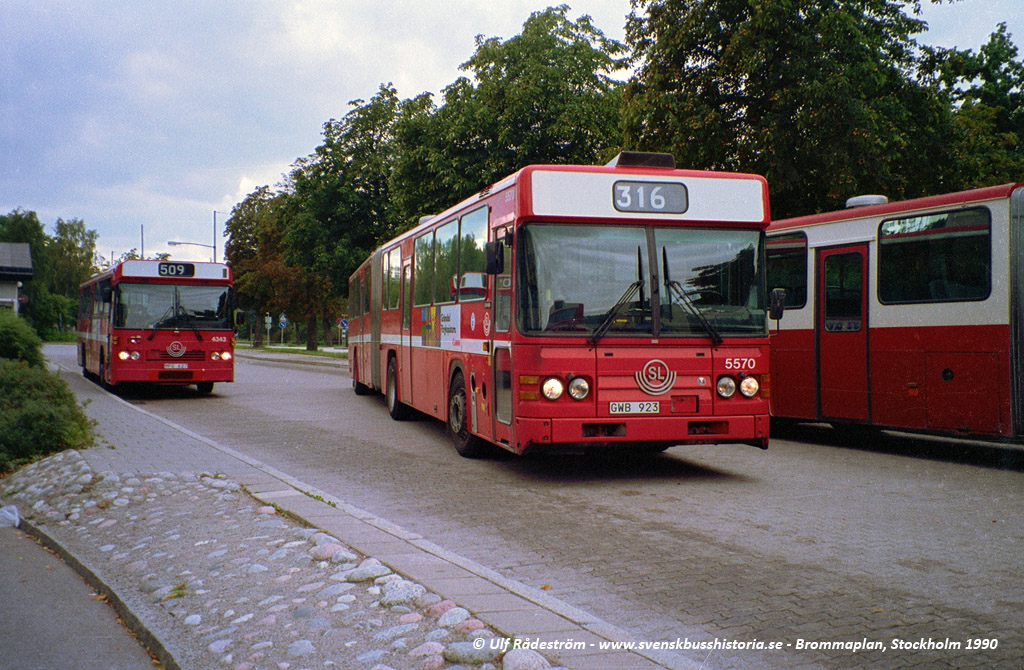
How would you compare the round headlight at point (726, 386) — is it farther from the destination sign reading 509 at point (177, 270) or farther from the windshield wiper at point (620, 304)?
the destination sign reading 509 at point (177, 270)

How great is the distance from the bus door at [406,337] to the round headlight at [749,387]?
6167 mm

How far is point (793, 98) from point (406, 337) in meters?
10.8

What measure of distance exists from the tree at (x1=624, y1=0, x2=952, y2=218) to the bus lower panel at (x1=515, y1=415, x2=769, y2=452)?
494 inches

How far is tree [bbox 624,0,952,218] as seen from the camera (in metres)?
19.9

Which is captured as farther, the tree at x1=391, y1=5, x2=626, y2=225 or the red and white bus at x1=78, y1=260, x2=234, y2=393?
the tree at x1=391, y1=5, x2=626, y2=225

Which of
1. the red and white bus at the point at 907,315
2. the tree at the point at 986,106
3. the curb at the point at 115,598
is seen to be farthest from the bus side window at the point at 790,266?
the tree at the point at 986,106

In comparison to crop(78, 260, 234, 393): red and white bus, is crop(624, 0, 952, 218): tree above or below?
above

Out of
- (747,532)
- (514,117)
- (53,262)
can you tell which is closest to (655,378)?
(747,532)

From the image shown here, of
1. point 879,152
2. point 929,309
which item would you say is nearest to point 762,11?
point 879,152

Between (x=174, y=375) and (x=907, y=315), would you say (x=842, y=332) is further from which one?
(x=174, y=375)

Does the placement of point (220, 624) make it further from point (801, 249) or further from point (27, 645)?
point (801, 249)

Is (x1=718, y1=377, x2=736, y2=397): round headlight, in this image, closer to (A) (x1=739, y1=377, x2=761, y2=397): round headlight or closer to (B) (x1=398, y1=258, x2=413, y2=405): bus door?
(A) (x1=739, y1=377, x2=761, y2=397): round headlight

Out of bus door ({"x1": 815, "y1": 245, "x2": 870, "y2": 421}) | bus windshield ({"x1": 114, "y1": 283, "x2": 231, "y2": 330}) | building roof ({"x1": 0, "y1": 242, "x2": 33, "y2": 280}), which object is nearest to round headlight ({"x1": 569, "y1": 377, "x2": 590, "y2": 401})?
bus door ({"x1": 815, "y1": 245, "x2": 870, "y2": 421})

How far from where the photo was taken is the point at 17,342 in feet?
57.5
